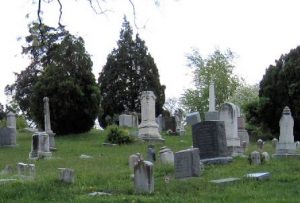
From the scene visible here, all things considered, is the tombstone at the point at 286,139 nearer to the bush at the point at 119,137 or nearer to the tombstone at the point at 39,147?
the tombstone at the point at 39,147

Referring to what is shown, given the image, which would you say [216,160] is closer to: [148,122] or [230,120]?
[230,120]

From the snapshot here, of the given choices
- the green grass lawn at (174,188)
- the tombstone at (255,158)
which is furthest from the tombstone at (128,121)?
the green grass lawn at (174,188)

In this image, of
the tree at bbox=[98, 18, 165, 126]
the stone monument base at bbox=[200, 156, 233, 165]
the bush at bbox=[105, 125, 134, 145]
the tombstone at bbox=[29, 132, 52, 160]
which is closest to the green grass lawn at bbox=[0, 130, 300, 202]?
the stone monument base at bbox=[200, 156, 233, 165]

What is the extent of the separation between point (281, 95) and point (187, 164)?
25.1 metres

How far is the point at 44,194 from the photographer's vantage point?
31.3 feet

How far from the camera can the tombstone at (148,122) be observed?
89.6ft

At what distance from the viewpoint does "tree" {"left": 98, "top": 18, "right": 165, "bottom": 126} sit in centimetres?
5134

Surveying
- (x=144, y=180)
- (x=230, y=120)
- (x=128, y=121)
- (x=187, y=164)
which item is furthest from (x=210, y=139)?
(x=128, y=121)

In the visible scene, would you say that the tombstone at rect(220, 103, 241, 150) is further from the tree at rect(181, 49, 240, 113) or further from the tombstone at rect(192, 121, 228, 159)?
the tree at rect(181, 49, 240, 113)

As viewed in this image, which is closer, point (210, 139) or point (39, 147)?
point (210, 139)

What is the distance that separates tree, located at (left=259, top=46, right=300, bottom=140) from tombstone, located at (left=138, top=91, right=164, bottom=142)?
33.1 ft

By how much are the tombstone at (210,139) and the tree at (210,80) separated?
43.9 meters

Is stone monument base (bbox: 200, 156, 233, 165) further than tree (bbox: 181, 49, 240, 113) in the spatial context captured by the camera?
No

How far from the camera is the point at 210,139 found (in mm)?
14891
